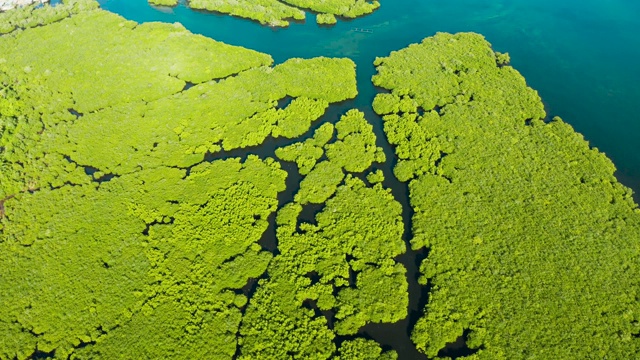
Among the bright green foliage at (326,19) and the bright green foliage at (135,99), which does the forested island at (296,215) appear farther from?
the bright green foliage at (326,19)

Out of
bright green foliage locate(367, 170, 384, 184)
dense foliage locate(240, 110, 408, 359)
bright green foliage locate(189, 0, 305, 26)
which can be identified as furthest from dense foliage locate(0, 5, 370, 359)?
bright green foliage locate(189, 0, 305, 26)

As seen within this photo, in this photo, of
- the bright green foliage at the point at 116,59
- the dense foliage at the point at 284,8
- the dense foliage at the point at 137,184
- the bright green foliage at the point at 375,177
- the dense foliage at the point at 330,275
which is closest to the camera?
the dense foliage at the point at 330,275

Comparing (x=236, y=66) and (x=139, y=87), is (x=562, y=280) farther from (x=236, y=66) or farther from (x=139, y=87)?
(x=139, y=87)

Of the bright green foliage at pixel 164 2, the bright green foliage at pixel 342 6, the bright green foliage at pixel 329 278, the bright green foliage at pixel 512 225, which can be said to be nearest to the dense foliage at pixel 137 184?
the bright green foliage at pixel 329 278

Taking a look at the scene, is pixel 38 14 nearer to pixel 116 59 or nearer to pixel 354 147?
pixel 116 59

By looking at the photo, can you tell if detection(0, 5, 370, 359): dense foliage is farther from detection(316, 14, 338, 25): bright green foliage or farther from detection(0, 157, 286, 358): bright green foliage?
detection(316, 14, 338, 25): bright green foliage

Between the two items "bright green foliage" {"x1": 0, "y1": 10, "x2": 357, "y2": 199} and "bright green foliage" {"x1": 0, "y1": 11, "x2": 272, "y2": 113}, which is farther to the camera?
"bright green foliage" {"x1": 0, "y1": 11, "x2": 272, "y2": 113}
